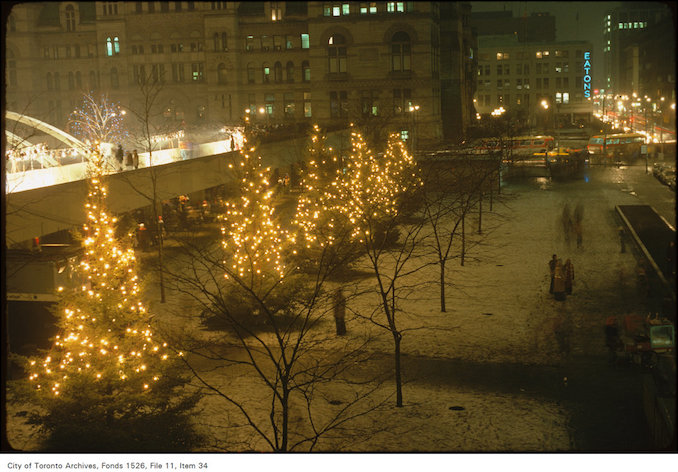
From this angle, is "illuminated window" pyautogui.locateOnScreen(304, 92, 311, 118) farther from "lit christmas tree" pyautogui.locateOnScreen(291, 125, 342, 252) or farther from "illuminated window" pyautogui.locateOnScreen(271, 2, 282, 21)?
"lit christmas tree" pyautogui.locateOnScreen(291, 125, 342, 252)

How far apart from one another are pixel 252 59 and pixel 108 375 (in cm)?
6295

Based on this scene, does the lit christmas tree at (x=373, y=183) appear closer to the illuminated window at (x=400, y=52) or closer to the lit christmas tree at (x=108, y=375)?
the lit christmas tree at (x=108, y=375)

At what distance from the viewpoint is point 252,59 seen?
71.3m

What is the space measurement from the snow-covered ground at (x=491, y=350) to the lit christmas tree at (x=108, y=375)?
641 mm

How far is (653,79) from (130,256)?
40.2 m

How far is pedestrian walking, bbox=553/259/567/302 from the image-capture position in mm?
18578

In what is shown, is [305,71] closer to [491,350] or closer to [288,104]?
[288,104]

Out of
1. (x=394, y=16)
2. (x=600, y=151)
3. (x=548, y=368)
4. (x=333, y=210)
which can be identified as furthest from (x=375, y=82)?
(x=548, y=368)

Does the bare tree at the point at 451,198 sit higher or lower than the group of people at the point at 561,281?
higher

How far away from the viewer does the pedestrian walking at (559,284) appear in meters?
18.6

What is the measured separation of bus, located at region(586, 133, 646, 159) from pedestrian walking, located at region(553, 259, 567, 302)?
126 feet

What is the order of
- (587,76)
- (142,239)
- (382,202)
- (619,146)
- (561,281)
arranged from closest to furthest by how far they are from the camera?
(561,281), (382,202), (142,239), (619,146), (587,76)

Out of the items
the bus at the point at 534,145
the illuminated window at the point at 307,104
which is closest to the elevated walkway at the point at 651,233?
the bus at the point at 534,145

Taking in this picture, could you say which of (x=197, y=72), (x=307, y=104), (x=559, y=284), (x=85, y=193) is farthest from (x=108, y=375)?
(x=197, y=72)
